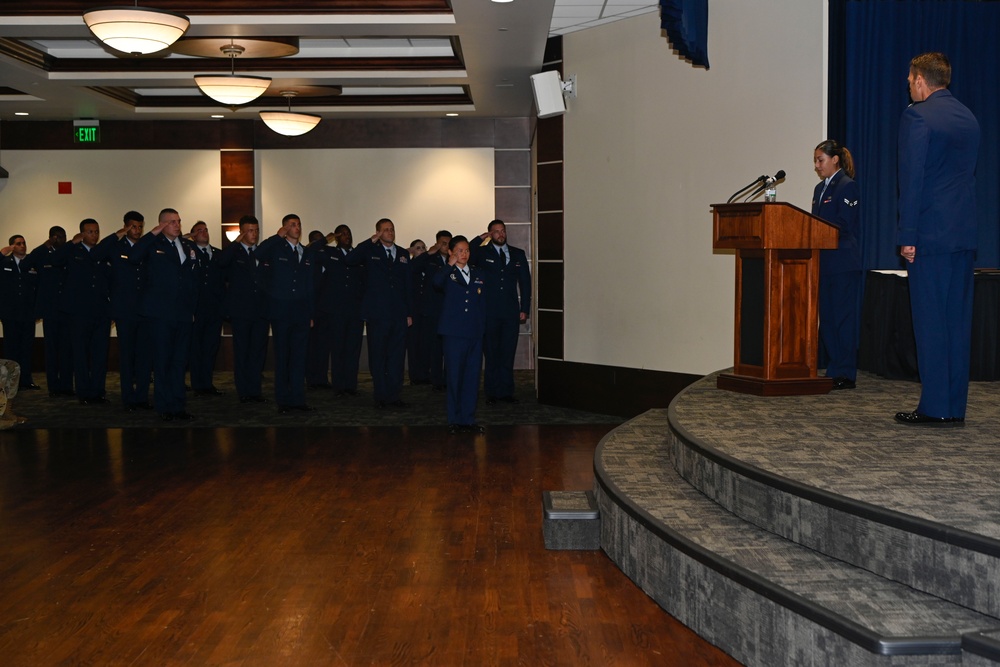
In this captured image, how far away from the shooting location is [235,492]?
5340mm

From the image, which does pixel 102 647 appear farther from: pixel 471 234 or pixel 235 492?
pixel 471 234

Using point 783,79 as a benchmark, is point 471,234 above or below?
below

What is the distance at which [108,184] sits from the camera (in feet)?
40.3

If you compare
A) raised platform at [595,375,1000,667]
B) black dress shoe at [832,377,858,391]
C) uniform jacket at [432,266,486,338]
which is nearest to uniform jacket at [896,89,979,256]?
raised platform at [595,375,1000,667]

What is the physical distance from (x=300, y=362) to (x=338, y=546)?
420 cm

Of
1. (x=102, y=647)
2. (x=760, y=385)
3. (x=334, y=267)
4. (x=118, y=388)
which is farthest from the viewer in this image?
(x=118, y=388)

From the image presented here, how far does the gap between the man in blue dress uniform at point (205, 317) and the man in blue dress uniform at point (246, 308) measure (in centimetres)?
31

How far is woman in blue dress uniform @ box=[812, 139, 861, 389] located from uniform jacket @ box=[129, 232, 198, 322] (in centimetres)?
473

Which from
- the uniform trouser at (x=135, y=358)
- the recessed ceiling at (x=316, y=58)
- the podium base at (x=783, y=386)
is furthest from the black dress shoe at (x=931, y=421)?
the uniform trouser at (x=135, y=358)

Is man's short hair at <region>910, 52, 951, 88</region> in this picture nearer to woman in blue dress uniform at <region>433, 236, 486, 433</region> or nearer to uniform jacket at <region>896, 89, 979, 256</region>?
uniform jacket at <region>896, 89, 979, 256</region>

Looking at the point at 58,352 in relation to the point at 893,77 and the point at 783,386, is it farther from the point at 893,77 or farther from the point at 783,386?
the point at 893,77

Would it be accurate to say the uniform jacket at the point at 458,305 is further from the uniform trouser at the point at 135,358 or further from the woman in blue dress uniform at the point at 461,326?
the uniform trouser at the point at 135,358

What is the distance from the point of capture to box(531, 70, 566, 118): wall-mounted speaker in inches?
333

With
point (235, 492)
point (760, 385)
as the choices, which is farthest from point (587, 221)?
point (235, 492)
